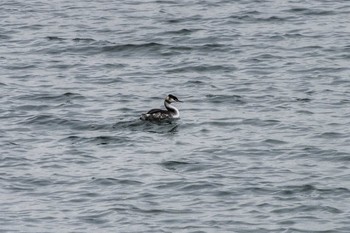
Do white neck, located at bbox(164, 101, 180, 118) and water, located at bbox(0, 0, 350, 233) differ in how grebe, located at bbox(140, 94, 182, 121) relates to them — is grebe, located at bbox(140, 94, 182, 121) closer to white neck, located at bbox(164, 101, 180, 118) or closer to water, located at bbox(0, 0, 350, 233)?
white neck, located at bbox(164, 101, 180, 118)

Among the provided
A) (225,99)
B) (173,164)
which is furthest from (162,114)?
(173,164)

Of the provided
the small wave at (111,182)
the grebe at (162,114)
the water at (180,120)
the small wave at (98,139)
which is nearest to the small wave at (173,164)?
the water at (180,120)

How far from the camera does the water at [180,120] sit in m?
26.0

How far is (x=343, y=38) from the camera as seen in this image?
1631 inches

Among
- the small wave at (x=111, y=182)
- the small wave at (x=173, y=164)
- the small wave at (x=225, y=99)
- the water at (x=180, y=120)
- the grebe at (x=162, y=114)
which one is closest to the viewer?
the water at (x=180, y=120)

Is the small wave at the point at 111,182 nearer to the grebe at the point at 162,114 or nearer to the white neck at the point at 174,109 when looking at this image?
the grebe at the point at 162,114

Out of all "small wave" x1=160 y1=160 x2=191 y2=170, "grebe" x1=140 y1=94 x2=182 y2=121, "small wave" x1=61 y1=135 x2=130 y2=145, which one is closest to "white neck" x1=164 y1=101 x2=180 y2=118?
"grebe" x1=140 y1=94 x2=182 y2=121

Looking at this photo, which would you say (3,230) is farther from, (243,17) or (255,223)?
(243,17)

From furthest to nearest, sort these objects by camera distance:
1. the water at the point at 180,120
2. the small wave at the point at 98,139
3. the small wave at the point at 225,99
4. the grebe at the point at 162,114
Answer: the small wave at the point at 225,99
the grebe at the point at 162,114
the small wave at the point at 98,139
the water at the point at 180,120

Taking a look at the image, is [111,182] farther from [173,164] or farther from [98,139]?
[98,139]

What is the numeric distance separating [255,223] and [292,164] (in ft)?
13.7

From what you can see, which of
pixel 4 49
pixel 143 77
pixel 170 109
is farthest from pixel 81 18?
pixel 170 109

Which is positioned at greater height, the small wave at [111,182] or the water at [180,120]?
the small wave at [111,182]

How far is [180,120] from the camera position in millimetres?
33531
